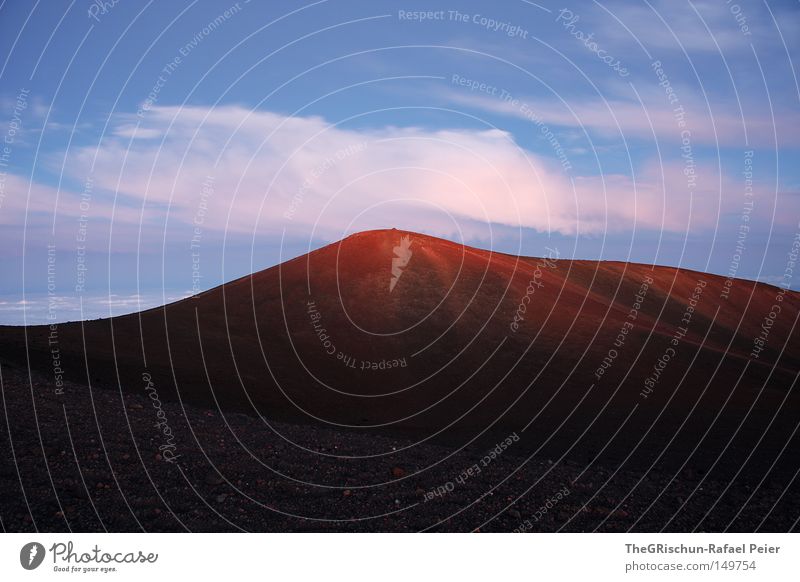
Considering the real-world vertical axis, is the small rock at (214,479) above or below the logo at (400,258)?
below

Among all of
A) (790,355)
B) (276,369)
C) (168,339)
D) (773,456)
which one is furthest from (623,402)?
(790,355)

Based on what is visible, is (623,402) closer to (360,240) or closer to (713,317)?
(360,240)

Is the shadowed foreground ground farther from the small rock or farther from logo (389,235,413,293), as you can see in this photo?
logo (389,235,413,293)

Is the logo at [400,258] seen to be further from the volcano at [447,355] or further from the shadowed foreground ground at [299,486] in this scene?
the shadowed foreground ground at [299,486]

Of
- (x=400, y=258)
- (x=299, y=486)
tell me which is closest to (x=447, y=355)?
(x=400, y=258)
